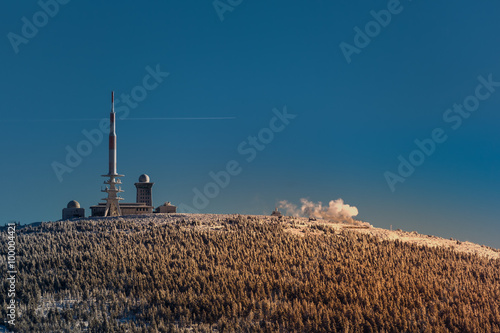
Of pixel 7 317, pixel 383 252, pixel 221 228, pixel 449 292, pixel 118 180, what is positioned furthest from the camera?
pixel 118 180

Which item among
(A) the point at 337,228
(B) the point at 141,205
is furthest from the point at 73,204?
(A) the point at 337,228

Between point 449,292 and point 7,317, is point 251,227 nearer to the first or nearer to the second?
point 449,292

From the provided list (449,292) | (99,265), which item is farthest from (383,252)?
(99,265)

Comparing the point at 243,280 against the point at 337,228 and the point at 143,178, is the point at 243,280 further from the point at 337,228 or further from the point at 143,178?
the point at 143,178

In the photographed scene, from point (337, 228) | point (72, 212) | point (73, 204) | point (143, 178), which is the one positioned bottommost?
point (337, 228)

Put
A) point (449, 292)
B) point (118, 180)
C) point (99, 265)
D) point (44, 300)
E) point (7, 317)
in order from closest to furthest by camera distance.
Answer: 1. point (7, 317)
2. point (44, 300)
3. point (449, 292)
4. point (99, 265)
5. point (118, 180)

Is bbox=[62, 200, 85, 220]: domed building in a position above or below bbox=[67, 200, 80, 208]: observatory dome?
below

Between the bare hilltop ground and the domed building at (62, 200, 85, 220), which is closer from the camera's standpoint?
the bare hilltop ground

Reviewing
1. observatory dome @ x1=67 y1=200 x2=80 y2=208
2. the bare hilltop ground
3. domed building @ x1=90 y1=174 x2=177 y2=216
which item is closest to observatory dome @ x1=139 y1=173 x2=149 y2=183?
domed building @ x1=90 y1=174 x2=177 y2=216

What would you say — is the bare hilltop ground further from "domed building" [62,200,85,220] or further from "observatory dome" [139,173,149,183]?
"observatory dome" [139,173,149,183]
